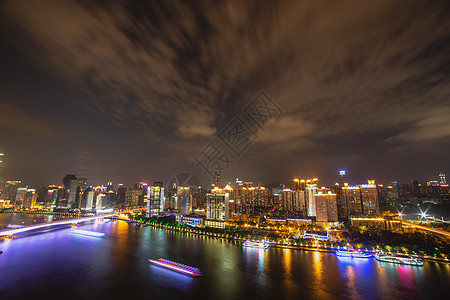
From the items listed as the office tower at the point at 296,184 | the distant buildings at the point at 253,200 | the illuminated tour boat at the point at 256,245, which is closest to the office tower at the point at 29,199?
the distant buildings at the point at 253,200

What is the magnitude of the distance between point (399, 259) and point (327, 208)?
11.6 metres

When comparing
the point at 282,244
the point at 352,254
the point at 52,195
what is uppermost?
the point at 52,195

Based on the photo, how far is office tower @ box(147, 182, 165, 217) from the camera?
101 ft

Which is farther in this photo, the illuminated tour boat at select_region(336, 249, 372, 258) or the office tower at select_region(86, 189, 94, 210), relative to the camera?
the office tower at select_region(86, 189, 94, 210)

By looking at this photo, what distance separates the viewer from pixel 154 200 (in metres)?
31.3

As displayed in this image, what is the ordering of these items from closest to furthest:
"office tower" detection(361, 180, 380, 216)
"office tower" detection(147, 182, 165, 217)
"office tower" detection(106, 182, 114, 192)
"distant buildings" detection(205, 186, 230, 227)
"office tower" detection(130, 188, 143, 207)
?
1. "distant buildings" detection(205, 186, 230, 227)
2. "office tower" detection(361, 180, 380, 216)
3. "office tower" detection(147, 182, 165, 217)
4. "office tower" detection(130, 188, 143, 207)
5. "office tower" detection(106, 182, 114, 192)

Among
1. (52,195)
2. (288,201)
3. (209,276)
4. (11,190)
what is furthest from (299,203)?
(11,190)

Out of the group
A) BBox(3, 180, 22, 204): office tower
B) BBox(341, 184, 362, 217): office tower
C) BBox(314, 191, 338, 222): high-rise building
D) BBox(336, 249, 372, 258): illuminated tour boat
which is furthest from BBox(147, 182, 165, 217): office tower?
BBox(3, 180, 22, 204): office tower

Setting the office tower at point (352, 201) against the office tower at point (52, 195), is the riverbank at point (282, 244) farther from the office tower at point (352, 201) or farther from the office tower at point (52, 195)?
the office tower at point (52, 195)

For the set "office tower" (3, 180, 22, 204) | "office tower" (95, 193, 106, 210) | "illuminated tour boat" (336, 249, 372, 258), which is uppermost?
"office tower" (3, 180, 22, 204)

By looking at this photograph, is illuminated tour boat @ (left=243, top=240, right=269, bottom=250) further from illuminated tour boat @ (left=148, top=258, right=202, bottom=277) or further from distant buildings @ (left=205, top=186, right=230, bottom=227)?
distant buildings @ (left=205, top=186, right=230, bottom=227)

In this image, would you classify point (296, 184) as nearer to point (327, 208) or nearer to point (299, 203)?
point (299, 203)

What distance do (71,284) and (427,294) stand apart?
15145 mm

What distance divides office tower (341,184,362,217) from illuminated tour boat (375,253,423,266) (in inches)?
594
